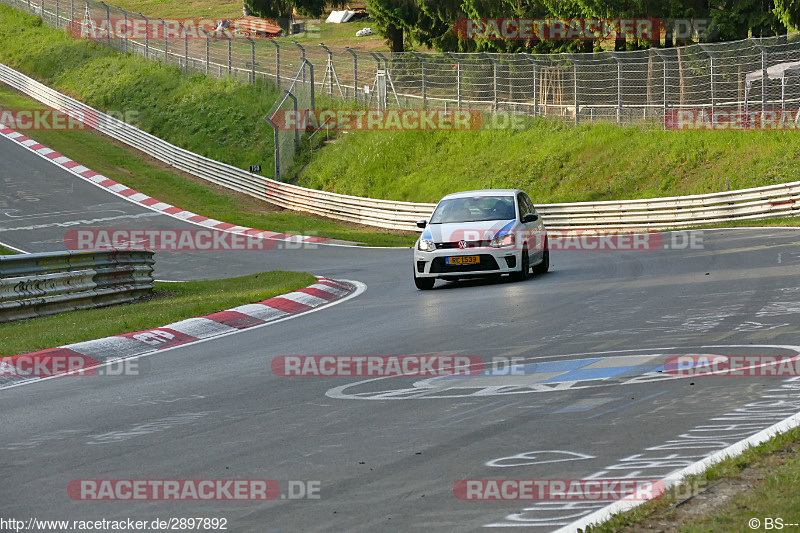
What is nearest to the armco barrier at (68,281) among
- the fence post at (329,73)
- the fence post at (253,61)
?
the fence post at (329,73)

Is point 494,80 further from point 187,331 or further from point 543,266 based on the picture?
point 187,331

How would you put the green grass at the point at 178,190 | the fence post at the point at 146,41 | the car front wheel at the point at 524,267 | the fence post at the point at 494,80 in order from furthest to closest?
the fence post at the point at 146,41 < the fence post at the point at 494,80 < the green grass at the point at 178,190 < the car front wheel at the point at 524,267


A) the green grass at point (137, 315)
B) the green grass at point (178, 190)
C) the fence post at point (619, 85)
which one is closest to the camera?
the green grass at point (137, 315)

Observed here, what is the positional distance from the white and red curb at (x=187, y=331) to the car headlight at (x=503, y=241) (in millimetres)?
2313

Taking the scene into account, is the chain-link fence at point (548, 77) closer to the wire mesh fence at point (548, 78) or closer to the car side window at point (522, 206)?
the wire mesh fence at point (548, 78)

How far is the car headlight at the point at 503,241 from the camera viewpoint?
1554cm

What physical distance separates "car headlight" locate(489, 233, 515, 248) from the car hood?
66mm

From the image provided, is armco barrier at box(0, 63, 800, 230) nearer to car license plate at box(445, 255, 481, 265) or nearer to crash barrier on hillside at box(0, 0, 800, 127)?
crash barrier on hillside at box(0, 0, 800, 127)

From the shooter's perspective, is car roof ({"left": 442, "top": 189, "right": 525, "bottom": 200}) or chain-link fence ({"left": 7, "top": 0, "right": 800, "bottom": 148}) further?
chain-link fence ({"left": 7, "top": 0, "right": 800, "bottom": 148})

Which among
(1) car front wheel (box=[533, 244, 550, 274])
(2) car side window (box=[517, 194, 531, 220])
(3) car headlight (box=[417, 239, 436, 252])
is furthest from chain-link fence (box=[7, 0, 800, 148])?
(3) car headlight (box=[417, 239, 436, 252])

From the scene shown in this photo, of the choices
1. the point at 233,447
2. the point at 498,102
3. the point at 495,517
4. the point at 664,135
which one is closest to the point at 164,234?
the point at 498,102

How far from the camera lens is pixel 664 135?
31734 millimetres

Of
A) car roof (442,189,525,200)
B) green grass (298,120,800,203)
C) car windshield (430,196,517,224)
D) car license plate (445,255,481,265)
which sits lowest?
car license plate (445,255,481,265)

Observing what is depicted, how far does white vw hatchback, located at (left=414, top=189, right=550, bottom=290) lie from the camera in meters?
15.4
